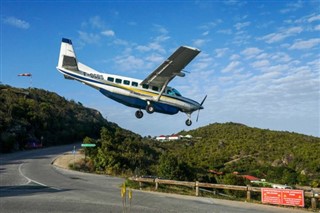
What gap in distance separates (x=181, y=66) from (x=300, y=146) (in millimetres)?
73180

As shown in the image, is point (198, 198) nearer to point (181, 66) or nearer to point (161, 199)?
point (161, 199)

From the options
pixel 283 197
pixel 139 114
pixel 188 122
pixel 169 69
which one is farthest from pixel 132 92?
pixel 283 197

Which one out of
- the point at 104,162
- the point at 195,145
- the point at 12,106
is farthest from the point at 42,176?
the point at 195,145

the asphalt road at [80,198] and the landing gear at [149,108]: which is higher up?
the landing gear at [149,108]

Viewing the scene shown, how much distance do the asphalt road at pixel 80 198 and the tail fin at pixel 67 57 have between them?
22.9 ft

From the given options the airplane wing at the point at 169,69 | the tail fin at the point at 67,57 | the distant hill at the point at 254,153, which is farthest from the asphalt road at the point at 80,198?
the distant hill at the point at 254,153

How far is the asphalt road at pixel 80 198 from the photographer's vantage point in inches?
727

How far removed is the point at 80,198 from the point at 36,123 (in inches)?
1804

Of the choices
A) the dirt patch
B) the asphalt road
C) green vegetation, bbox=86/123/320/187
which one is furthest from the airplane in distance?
the dirt patch

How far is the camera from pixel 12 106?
2420 inches

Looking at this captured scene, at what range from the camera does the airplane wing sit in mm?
13637

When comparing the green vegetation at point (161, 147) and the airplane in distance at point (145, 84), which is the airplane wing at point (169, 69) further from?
the green vegetation at point (161, 147)

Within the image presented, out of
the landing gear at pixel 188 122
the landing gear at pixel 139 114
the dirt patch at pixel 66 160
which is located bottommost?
the dirt patch at pixel 66 160

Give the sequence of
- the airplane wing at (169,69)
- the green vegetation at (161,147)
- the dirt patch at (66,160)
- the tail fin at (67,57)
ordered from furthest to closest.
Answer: the dirt patch at (66,160)
the green vegetation at (161,147)
the tail fin at (67,57)
the airplane wing at (169,69)
